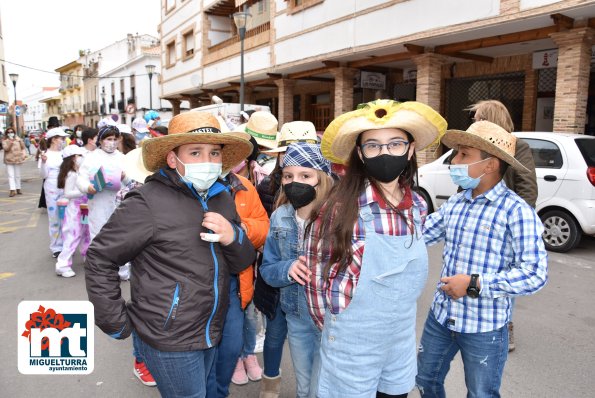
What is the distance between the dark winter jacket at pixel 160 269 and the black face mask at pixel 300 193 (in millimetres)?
524

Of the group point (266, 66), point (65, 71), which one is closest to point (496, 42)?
point (266, 66)

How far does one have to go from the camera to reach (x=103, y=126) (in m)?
5.30

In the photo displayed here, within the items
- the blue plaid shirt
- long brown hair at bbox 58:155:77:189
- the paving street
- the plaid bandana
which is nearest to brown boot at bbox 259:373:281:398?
the paving street

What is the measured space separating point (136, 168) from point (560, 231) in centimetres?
643

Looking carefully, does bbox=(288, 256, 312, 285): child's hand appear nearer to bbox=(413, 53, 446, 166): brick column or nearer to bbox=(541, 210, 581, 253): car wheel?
bbox=(541, 210, 581, 253): car wheel

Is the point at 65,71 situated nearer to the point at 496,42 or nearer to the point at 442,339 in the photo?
the point at 496,42

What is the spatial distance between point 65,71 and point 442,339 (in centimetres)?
6922

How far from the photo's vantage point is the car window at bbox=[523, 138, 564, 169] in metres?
6.83

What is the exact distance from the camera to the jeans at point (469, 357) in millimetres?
2207

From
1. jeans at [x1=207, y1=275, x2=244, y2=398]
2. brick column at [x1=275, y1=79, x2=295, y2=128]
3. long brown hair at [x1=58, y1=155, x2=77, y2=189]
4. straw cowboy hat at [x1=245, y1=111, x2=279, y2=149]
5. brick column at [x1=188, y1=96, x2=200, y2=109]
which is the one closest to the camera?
jeans at [x1=207, y1=275, x2=244, y2=398]

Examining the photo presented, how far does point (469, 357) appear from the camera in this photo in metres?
2.25

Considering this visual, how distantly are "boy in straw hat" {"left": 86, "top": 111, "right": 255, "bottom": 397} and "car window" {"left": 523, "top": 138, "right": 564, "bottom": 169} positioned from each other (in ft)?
20.7

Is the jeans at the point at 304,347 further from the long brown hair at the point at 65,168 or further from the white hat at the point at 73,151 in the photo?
the white hat at the point at 73,151

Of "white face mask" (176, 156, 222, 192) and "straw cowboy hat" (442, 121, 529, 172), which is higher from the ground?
"straw cowboy hat" (442, 121, 529, 172)
